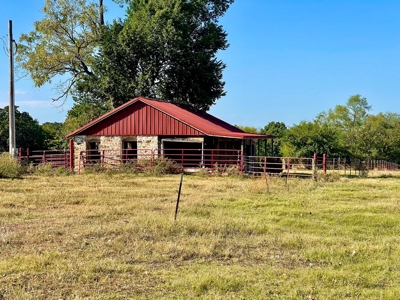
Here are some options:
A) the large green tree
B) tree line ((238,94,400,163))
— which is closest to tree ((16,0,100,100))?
the large green tree

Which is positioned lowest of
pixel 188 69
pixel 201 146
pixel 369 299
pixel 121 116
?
pixel 369 299

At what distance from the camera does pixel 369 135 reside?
157 feet

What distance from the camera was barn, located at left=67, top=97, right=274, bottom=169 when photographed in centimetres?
2514

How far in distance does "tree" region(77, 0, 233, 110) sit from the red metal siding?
513 cm

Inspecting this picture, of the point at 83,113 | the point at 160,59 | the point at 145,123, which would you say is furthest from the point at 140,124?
the point at 83,113

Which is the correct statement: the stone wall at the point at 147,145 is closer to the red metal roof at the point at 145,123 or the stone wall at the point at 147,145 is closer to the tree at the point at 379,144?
the red metal roof at the point at 145,123

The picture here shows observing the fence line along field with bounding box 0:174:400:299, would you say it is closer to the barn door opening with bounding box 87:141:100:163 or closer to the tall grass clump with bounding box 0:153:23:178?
the tall grass clump with bounding box 0:153:23:178

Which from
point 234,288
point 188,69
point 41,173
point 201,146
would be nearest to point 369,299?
point 234,288

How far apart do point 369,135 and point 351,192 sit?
35.1m

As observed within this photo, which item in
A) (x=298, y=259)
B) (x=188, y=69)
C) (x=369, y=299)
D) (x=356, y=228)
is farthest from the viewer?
(x=188, y=69)

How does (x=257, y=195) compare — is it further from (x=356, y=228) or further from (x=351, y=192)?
(x=356, y=228)

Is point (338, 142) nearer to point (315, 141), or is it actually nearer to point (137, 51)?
point (315, 141)

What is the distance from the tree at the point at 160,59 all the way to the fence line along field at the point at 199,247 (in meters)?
19.5

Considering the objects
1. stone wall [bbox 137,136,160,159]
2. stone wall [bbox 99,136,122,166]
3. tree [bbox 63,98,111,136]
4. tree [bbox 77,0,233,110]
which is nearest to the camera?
stone wall [bbox 137,136,160,159]
